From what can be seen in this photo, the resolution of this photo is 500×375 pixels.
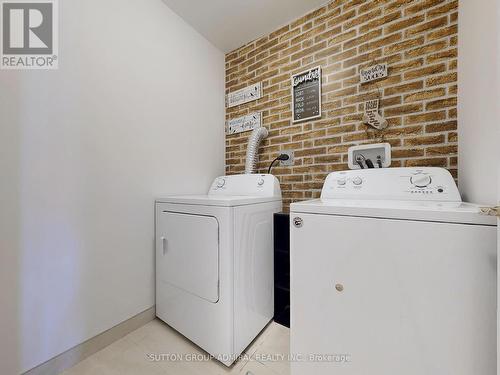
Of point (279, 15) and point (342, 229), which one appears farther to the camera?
point (279, 15)

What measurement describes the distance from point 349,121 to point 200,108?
128 cm

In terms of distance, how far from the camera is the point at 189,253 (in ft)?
4.38

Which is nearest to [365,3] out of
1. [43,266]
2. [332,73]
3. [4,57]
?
[332,73]

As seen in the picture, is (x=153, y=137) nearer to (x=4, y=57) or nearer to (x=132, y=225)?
(x=132, y=225)

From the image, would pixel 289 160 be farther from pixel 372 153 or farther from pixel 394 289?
pixel 394 289

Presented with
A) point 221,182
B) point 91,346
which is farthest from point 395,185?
point 91,346

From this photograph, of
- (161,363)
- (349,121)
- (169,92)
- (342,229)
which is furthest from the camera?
(169,92)

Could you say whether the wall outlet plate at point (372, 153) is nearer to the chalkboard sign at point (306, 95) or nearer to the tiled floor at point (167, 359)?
the chalkboard sign at point (306, 95)

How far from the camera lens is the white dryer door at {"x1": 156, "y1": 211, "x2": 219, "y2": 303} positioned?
1.22 metres

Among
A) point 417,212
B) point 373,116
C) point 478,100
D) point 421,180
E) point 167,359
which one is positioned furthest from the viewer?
point 373,116

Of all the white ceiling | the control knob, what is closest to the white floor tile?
the control knob

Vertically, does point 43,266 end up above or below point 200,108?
below

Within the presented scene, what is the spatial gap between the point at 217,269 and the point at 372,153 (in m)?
1.25

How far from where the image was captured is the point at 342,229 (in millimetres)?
838
